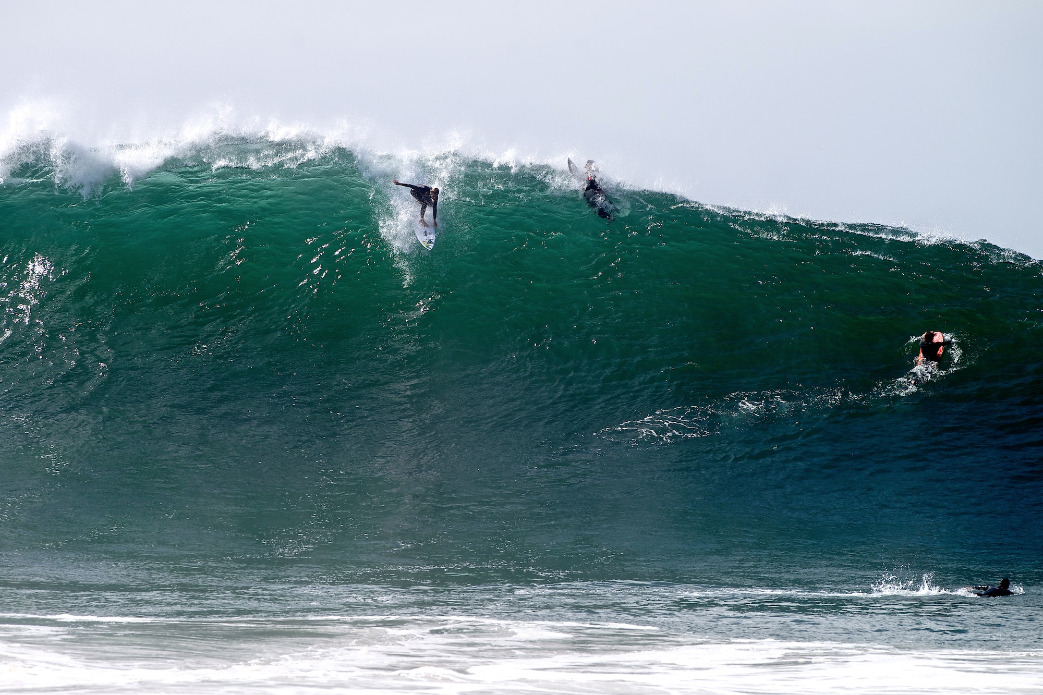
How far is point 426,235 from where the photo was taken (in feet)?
42.0

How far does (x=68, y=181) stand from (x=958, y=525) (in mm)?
15397

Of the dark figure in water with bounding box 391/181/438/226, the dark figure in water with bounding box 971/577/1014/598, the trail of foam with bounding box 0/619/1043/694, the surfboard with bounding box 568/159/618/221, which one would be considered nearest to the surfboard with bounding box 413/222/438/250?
the dark figure in water with bounding box 391/181/438/226

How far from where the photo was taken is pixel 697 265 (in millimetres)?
12844

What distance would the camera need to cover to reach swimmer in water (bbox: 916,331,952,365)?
455 inches

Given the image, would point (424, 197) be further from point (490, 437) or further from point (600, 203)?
point (490, 437)

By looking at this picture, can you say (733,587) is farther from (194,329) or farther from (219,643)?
(194,329)

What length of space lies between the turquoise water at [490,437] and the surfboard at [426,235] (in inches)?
9.1

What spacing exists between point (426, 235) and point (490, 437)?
4055 millimetres

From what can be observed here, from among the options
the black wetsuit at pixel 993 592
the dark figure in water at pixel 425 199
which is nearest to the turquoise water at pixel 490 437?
the black wetsuit at pixel 993 592

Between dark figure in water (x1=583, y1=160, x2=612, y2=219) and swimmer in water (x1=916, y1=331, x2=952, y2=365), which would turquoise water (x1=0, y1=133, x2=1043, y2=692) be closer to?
dark figure in water (x1=583, y1=160, x2=612, y2=219)

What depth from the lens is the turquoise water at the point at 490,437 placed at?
7.26 m

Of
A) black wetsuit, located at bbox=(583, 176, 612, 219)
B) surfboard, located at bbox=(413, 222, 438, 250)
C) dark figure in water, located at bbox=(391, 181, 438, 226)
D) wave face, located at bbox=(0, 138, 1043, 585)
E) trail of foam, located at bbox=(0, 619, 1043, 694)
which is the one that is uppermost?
black wetsuit, located at bbox=(583, 176, 612, 219)

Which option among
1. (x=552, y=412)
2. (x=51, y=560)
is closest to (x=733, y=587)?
(x=552, y=412)

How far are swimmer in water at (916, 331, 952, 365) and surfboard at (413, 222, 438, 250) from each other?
26.4 ft
